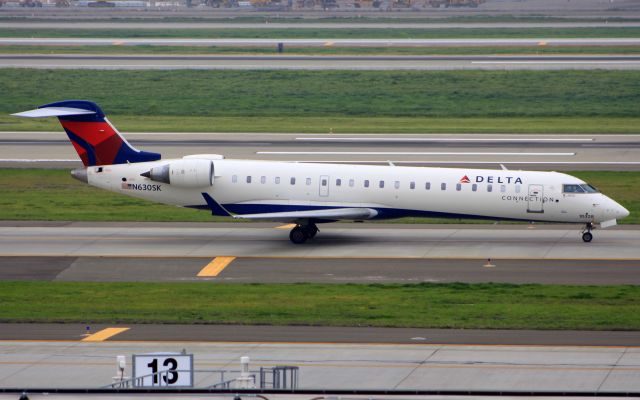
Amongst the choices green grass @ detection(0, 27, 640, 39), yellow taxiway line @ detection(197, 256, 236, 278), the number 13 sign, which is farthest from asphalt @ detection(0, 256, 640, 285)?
green grass @ detection(0, 27, 640, 39)

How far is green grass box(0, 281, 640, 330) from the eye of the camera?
104 ft

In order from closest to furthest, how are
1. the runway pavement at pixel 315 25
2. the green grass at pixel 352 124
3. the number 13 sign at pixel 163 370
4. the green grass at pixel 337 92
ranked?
the number 13 sign at pixel 163 370, the green grass at pixel 352 124, the green grass at pixel 337 92, the runway pavement at pixel 315 25

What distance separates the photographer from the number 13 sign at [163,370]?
23203mm

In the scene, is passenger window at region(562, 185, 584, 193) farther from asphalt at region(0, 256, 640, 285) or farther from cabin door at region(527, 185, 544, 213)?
asphalt at region(0, 256, 640, 285)

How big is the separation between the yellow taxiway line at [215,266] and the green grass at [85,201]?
8566 mm

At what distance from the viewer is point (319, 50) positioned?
107 metres

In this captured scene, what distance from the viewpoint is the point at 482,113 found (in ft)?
262

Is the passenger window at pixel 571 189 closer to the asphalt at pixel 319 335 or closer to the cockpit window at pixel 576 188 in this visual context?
the cockpit window at pixel 576 188

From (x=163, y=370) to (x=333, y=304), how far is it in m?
10.8

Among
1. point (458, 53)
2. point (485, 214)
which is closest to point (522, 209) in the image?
point (485, 214)

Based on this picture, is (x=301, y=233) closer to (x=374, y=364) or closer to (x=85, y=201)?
(x=85, y=201)

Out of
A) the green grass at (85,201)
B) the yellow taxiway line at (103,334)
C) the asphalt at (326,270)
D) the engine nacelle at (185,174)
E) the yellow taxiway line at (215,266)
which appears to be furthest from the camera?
the green grass at (85,201)

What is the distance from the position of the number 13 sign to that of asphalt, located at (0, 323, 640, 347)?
19.9 feet

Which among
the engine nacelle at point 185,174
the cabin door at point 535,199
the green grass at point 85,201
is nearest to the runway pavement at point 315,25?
the green grass at point 85,201
